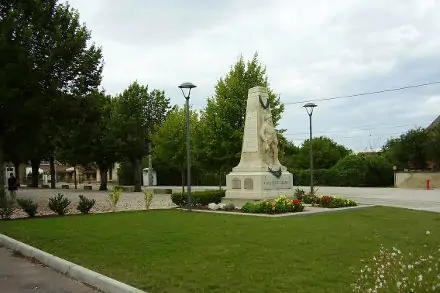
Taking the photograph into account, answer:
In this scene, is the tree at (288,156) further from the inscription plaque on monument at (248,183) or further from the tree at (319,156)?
the inscription plaque on monument at (248,183)

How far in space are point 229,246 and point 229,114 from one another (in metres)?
20.1

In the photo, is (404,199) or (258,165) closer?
(258,165)

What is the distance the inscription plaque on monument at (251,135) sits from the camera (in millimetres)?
21672

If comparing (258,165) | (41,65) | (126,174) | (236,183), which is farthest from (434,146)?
(126,174)

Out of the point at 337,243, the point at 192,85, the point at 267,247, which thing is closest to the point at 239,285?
the point at 267,247

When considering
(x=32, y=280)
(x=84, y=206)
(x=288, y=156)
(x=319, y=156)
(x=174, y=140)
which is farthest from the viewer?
(x=288, y=156)

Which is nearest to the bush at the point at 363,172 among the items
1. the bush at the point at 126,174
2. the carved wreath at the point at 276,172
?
the bush at the point at 126,174

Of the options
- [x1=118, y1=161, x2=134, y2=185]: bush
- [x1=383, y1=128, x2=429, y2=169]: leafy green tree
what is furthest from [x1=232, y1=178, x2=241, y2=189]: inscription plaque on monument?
[x1=118, y1=161, x2=134, y2=185]: bush

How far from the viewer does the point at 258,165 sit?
21156 mm

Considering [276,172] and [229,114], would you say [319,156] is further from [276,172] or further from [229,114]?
[276,172]

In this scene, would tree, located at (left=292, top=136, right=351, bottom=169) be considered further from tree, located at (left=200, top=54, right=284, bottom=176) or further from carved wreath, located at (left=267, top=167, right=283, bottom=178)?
carved wreath, located at (left=267, top=167, right=283, bottom=178)

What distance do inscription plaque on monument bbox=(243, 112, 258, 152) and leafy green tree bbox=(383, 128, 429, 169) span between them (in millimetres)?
27359

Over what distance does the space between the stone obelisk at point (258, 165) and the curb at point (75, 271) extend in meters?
10.9

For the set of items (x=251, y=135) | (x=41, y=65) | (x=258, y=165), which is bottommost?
(x=258, y=165)
